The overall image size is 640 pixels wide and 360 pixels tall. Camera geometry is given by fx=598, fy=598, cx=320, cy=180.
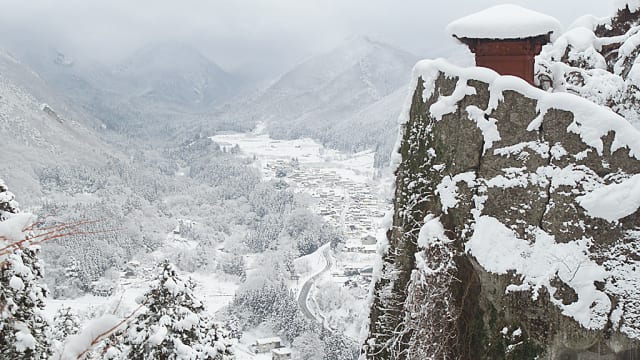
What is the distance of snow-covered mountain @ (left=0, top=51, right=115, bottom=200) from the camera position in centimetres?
9888

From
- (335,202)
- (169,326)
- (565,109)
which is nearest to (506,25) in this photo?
(565,109)

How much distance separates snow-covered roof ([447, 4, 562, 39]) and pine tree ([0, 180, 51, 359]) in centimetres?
446

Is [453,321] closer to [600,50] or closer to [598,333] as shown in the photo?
[598,333]

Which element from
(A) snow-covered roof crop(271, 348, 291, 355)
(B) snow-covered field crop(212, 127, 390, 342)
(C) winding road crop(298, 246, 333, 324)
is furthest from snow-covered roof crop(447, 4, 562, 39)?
(C) winding road crop(298, 246, 333, 324)

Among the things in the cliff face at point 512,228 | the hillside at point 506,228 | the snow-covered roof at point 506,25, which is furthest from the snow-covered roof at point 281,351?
the snow-covered roof at point 506,25

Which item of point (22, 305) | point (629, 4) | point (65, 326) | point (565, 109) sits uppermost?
point (629, 4)

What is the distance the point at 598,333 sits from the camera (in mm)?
4293

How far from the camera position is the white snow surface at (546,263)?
14.2ft

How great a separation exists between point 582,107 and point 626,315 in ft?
5.15

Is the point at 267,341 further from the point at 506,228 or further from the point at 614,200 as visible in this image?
the point at 614,200

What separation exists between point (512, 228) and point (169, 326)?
5.46 meters

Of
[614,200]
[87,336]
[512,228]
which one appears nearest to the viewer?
[87,336]

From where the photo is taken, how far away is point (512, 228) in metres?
4.90

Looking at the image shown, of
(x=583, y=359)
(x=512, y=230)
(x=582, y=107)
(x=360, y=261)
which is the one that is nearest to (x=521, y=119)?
(x=582, y=107)
